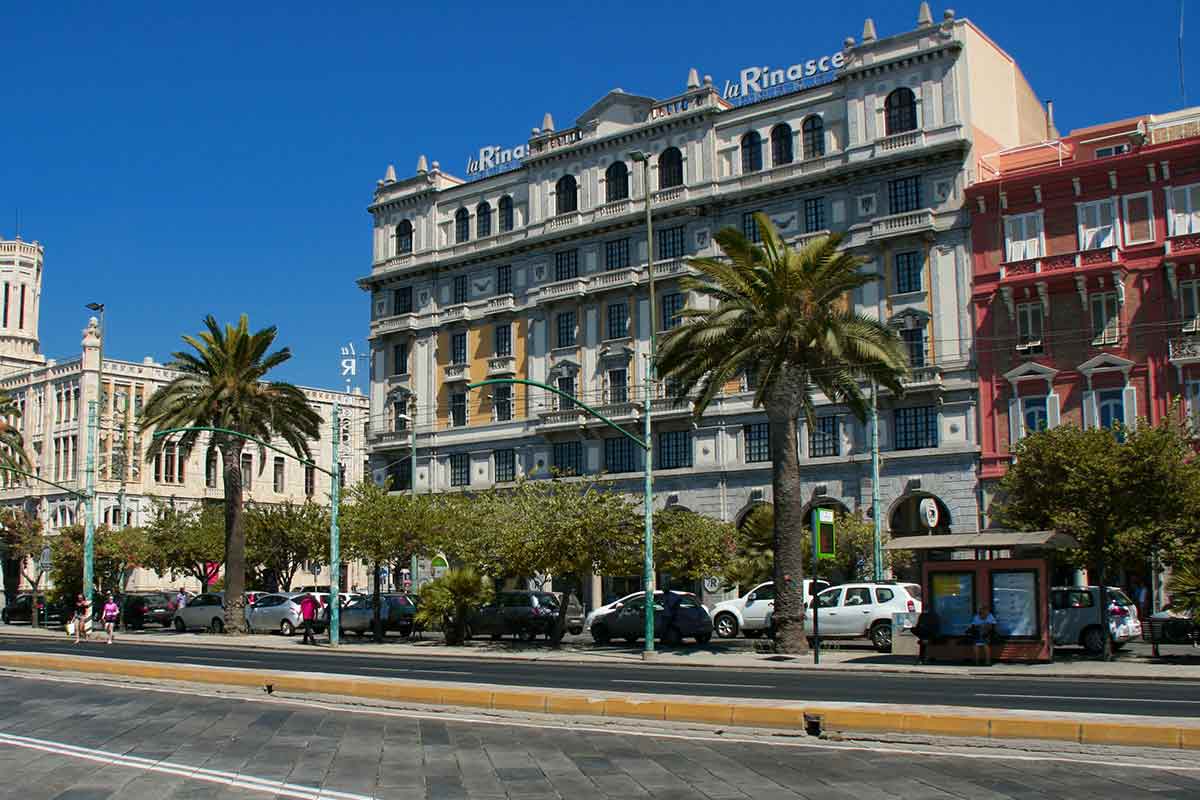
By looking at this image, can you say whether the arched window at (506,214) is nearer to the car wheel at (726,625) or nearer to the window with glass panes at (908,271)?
the window with glass panes at (908,271)

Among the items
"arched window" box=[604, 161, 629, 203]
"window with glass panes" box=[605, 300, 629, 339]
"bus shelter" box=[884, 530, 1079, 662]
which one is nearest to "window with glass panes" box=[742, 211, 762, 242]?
"arched window" box=[604, 161, 629, 203]

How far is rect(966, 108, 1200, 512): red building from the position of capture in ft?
148

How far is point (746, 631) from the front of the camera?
40500 mm

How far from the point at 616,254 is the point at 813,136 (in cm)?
1154

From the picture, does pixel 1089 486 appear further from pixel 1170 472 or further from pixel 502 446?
pixel 502 446

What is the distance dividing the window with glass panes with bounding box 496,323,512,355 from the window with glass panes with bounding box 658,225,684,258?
10199mm

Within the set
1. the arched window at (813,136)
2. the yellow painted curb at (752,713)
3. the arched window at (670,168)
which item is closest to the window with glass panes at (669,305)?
the arched window at (670,168)

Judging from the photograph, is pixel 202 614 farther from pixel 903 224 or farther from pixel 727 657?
pixel 903 224

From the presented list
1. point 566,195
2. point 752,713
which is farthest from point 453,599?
point 566,195

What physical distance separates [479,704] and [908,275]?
122 ft

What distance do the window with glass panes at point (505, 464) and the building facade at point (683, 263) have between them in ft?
0.44

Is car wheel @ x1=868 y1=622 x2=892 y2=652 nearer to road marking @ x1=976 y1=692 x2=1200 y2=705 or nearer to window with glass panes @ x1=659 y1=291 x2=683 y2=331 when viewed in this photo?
road marking @ x1=976 y1=692 x2=1200 y2=705

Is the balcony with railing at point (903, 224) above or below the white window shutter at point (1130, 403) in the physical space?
above

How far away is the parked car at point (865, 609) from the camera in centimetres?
3453
